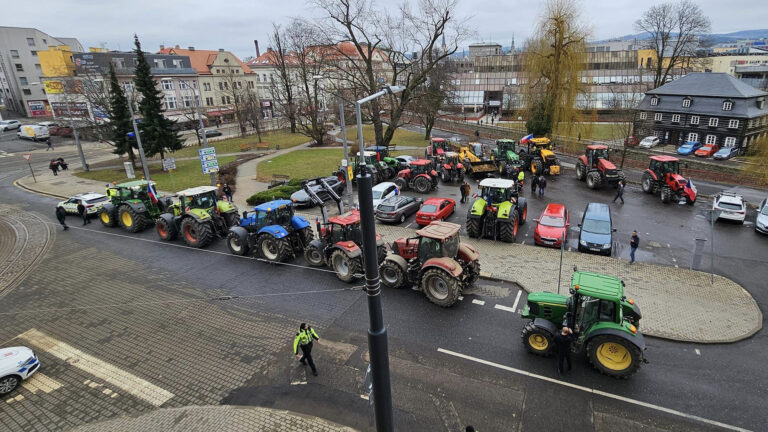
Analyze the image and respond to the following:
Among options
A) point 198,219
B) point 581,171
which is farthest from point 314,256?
point 581,171

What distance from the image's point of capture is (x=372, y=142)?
4528 cm

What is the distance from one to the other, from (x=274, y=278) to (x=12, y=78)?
81024mm

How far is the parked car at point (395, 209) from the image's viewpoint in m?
19.5

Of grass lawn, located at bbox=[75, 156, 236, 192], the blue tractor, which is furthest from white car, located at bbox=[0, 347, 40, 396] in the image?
grass lawn, located at bbox=[75, 156, 236, 192]

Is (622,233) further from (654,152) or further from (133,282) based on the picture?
(654,152)

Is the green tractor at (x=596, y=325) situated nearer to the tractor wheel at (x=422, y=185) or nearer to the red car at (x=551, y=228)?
the red car at (x=551, y=228)

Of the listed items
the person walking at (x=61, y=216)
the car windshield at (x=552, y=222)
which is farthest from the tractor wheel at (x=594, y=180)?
the person walking at (x=61, y=216)

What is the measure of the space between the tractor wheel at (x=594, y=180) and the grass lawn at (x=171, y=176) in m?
26.1

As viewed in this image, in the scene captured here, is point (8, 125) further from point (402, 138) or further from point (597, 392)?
point (597, 392)

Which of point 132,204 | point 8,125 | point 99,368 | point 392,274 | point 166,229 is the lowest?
point 99,368

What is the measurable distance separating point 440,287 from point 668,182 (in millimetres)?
17977

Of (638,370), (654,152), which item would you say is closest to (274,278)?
(638,370)

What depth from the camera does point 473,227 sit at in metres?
16.9

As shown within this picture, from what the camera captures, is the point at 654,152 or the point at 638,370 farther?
the point at 654,152
